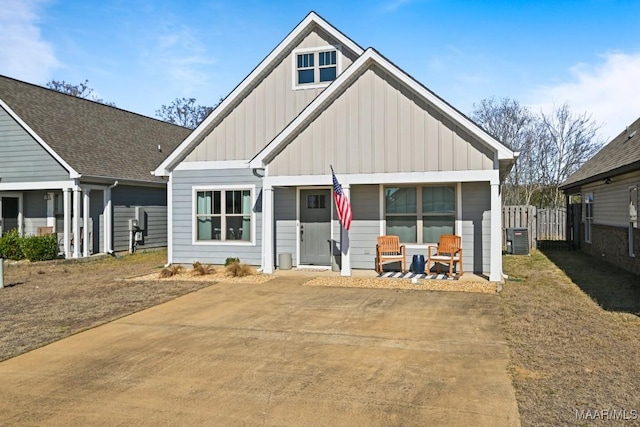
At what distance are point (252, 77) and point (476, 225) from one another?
7585 millimetres

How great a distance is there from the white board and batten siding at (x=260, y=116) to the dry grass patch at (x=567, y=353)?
7773 millimetres

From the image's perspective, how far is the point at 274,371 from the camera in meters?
5.19

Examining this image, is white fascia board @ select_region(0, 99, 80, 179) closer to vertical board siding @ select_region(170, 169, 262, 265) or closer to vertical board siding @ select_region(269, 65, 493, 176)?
vertical board siding @ select_region(170, 169, 262, 265)

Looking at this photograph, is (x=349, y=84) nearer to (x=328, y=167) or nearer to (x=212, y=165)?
(x=328, y=167)

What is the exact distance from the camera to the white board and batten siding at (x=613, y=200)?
500 inches

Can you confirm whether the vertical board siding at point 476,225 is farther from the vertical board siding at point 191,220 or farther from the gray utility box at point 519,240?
the gray utility box at point 519,240

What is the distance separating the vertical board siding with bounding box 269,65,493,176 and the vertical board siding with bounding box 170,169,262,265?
6.26 feet

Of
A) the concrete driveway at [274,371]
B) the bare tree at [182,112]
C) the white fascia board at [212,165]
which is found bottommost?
the concrete driveway at [274,371]

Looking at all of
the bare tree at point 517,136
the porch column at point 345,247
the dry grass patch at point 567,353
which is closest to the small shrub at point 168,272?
the porch column at point 345,247

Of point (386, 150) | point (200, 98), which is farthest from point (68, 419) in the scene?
point (200, 98)

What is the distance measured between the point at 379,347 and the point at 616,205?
1115 centimetres

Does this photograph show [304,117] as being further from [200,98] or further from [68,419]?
[200,98]

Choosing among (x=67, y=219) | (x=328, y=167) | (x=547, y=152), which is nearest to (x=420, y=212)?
(x=328, y=167)

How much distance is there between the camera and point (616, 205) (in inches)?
540
